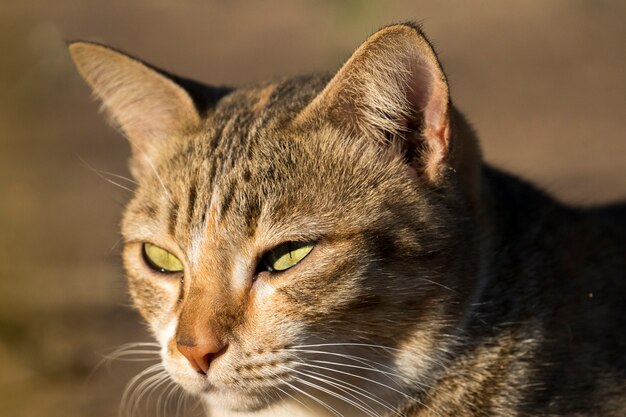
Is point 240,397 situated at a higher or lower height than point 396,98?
lower

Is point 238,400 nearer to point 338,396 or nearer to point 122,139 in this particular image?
point 338,396

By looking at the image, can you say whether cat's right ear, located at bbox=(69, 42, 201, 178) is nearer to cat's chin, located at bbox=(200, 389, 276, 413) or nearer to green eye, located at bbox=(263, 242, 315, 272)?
green eye, located at bbox=(263, 242, 315, 272)

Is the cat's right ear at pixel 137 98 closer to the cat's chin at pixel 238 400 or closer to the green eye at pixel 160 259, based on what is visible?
the green eye at pixel 160 259

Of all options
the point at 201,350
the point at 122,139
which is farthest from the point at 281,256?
the point at 122,139

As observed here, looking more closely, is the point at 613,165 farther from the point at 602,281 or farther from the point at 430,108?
the point at 430,108

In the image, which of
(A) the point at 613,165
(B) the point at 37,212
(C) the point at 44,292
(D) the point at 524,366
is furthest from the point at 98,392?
(A) the point at 613,165

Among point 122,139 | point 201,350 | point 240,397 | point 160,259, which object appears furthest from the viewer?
point 122,139
